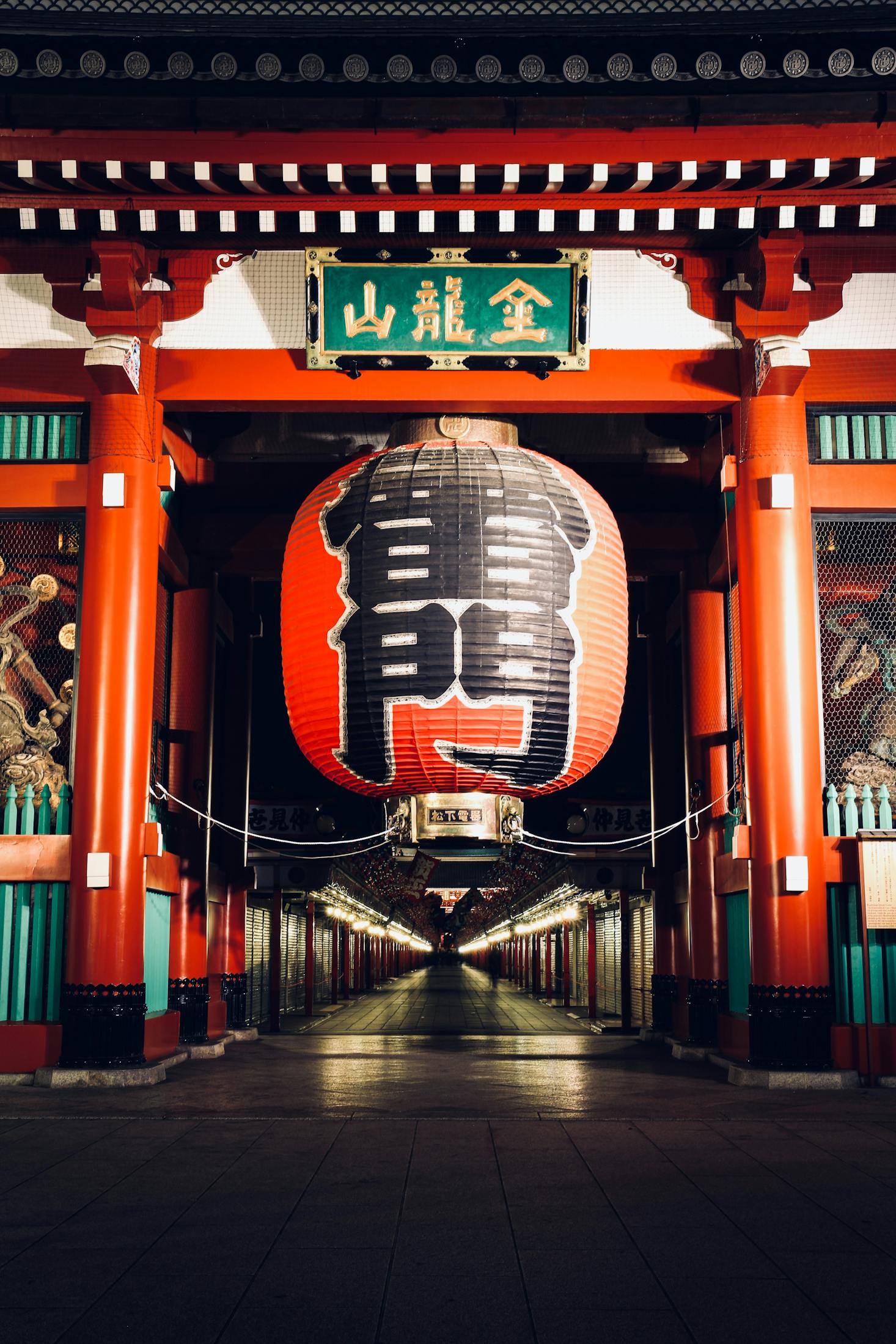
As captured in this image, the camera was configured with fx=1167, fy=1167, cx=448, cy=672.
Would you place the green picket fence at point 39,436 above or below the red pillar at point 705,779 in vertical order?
above

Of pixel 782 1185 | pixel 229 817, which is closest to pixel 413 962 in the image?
pixel 229 817

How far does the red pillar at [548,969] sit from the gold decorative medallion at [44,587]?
25590 mm

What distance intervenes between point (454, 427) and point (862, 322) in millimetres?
5400

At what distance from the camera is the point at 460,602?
8.78m

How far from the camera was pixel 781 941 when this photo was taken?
1116 centimetres

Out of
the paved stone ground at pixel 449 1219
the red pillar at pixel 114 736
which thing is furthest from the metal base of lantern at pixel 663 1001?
the red pillar at pixel 114 736

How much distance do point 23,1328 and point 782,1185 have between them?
13.0 feet

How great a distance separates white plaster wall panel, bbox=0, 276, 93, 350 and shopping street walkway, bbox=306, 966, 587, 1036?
12.1 meters

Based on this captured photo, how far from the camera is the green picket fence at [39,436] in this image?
Result: 1259 cm

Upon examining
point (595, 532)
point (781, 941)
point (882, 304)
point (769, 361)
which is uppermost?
point (882, 304)

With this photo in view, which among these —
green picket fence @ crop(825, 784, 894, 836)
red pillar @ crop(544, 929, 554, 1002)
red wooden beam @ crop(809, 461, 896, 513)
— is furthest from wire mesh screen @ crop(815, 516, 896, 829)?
red pillar @ crop(544, 929, 554, 1002)

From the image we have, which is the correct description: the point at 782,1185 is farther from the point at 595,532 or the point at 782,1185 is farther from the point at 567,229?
the point at 567,229

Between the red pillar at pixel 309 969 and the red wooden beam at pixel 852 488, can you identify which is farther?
the red pillar at pixel 309 969

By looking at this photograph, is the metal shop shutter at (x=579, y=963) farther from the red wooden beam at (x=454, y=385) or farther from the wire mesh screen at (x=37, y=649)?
the red wooden beam at (x=454, y=385)
